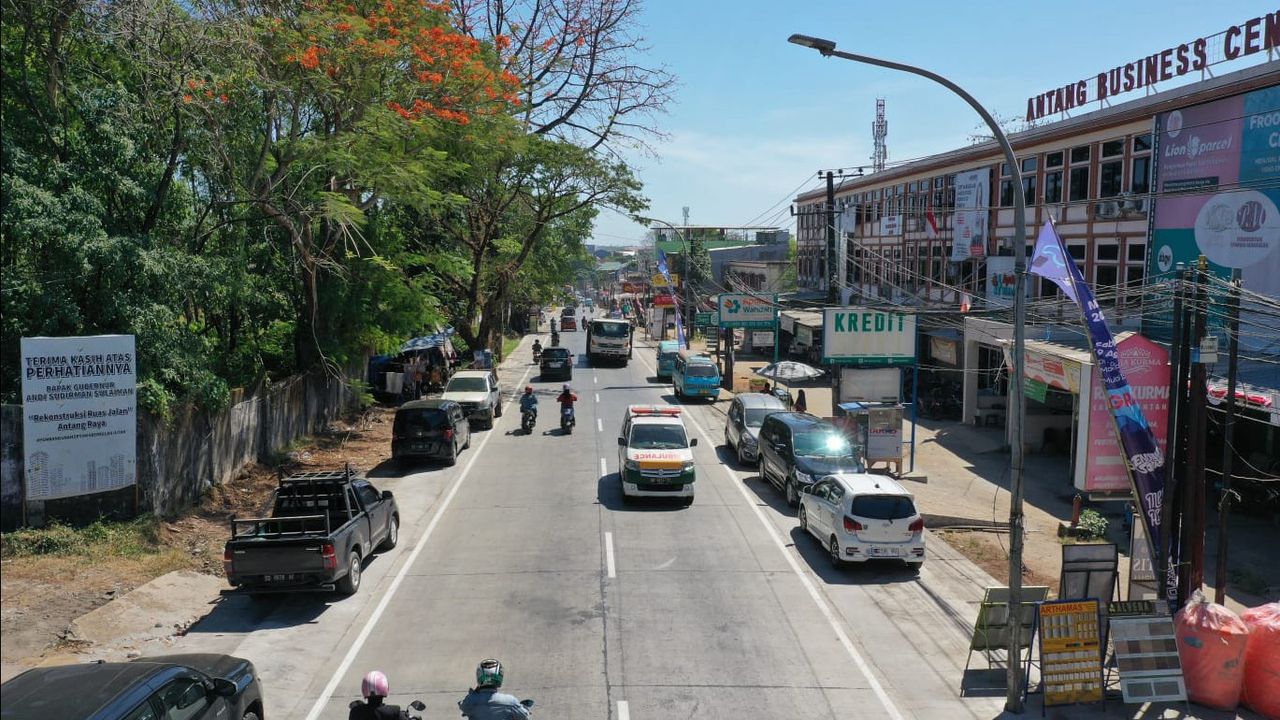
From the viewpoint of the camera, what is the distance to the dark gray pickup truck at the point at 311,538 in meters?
13.5

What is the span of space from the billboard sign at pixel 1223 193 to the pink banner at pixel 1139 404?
9.08 metres

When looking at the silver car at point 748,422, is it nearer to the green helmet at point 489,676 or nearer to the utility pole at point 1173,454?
the utility pole at point 1173,454

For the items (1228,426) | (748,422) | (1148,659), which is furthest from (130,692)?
(748,422)

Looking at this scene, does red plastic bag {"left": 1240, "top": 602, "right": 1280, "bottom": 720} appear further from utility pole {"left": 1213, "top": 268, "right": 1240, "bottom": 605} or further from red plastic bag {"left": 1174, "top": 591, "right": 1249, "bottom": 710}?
utility pole {"left": 1213, "top": 268, "right": 1240, "bottom": 605}

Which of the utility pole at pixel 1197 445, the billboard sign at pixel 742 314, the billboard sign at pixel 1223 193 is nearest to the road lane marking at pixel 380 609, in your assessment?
the utility pole at pixel 1197 445

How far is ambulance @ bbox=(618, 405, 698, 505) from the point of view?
66.9 feet

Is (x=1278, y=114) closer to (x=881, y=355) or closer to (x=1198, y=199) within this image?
(x=1198, y=199)

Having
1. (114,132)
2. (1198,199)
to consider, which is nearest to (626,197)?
(1198,199)

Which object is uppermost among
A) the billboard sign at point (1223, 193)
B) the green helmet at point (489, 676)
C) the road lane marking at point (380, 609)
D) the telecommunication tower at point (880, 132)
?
the telecommunication tower at point (880, 132)

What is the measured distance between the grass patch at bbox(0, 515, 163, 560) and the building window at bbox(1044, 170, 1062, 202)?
30.0 m

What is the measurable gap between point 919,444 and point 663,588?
19.2 metres

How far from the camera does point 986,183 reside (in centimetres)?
3834

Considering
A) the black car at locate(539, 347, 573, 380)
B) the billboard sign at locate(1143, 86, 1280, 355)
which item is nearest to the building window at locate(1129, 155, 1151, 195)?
the billboard sign at locate(1143, 86, 1280, 355)

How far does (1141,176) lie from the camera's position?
1121 inches
